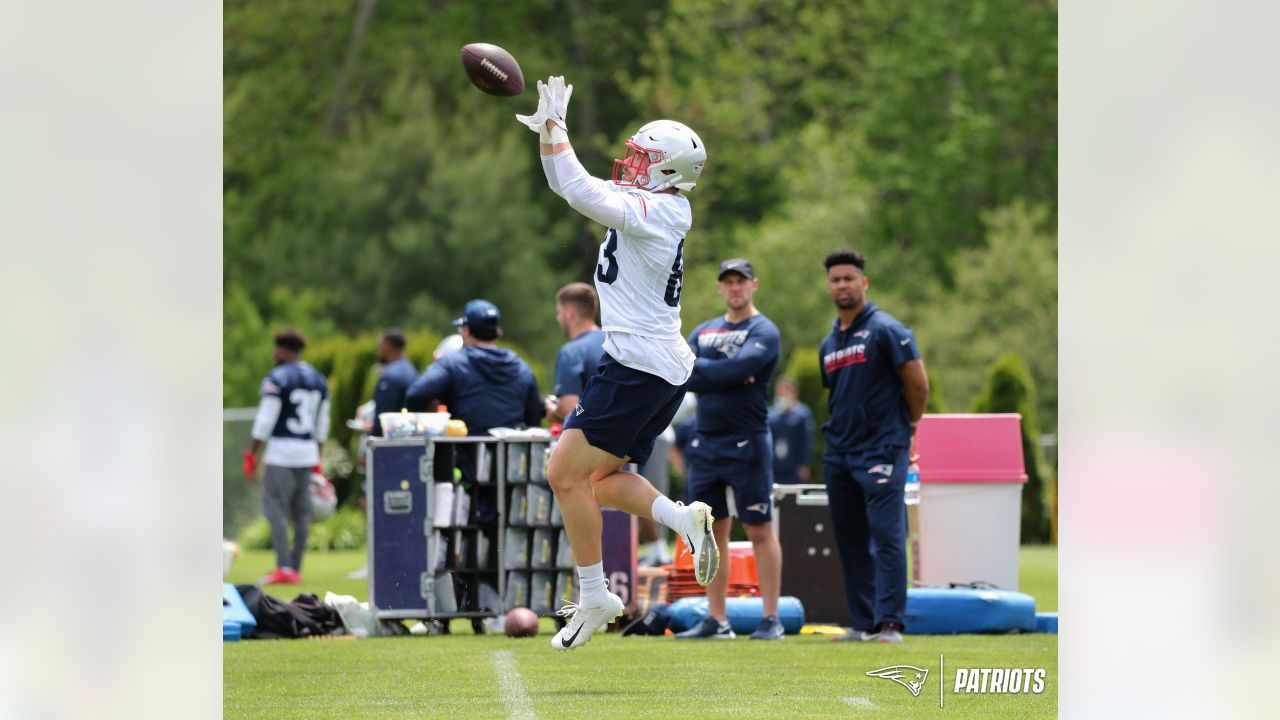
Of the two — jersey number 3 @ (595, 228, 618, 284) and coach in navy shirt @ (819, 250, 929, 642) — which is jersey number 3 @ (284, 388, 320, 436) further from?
jersey number 3 @ (595, 228, 618, 284)

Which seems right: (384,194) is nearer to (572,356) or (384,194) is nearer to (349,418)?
A: (349,418)

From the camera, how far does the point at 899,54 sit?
38.7 meters

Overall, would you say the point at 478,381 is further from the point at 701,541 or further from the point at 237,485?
the point at 237,485

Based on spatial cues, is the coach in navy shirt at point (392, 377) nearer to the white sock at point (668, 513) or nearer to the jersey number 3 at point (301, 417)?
the jersey number 3 at point (301, 417)

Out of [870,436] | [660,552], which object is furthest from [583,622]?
[660,552]

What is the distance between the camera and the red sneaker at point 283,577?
15.7m

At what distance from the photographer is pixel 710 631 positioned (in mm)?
11031

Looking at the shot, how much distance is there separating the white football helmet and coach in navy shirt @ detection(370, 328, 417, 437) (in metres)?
7.65

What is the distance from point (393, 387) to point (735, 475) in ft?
17.6

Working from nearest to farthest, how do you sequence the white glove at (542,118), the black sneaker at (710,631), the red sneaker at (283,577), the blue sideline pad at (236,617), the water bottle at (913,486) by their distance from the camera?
1. the white glove at (542,118)
2. the black sneaker at (710,631)
3. the blue sideline pad at (236,617)
4. the water bottle at (913,486)
5. the red sneaker at (283,577)

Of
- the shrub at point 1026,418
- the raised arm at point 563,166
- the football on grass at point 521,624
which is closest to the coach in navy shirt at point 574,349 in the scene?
the football on grass at point 521,624

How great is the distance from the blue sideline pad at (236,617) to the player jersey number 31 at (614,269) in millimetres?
4494
